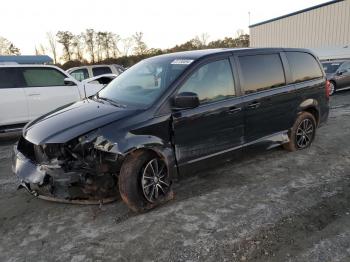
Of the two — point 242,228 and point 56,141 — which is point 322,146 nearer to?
point 242,228

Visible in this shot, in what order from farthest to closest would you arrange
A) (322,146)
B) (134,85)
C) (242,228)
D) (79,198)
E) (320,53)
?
(320,53)
(322,146)
(134,85)
(79,198)
(242,228)

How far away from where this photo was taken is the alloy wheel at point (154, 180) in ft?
12.7

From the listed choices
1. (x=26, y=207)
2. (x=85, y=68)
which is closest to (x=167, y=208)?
(x=26, y=207)

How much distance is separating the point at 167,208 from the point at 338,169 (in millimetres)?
2717

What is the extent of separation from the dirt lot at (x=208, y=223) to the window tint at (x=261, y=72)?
124 cm

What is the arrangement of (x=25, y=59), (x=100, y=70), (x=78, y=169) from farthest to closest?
(x=25, y=59) < (x=100, y=70) < (x=78, y=169)

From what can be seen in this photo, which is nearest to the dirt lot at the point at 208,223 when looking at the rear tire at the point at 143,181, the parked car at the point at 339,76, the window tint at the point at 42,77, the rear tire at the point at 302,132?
the rear tire at the point at 143,181

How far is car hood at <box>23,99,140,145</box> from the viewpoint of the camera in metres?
3.66

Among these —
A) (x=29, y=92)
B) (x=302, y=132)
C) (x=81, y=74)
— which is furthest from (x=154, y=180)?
(x=81, y=74)

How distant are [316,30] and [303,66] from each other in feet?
76.8

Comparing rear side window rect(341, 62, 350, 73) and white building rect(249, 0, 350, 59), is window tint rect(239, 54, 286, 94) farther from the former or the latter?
white building rect(249, 0, 350, 59)

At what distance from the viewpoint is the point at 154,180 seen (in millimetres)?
3949

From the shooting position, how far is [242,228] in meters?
3.52

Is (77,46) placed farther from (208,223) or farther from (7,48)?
(208,223)
